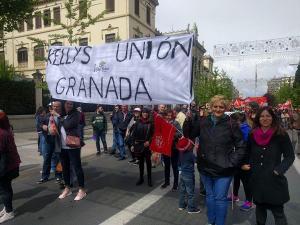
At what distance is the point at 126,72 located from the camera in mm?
5594

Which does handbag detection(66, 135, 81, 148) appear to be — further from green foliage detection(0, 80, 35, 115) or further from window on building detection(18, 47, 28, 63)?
window on building detection(18, 47, 28, 63)

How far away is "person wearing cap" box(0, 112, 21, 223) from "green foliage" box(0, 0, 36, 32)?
1409 cm

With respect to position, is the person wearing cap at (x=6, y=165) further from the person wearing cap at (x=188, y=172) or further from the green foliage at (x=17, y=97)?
the green foliage at (x=17, y=97)

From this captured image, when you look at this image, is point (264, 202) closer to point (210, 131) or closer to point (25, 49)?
point (210, 131)

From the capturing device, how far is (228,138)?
423 centimetres

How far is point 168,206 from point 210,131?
197 centimetres

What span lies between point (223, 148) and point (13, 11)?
53.9 ft

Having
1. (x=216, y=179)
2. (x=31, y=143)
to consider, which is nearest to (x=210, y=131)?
(x=216, y=179)

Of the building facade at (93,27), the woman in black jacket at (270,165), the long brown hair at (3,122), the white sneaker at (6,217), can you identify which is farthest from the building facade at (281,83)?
the white sneaker at (6,217)

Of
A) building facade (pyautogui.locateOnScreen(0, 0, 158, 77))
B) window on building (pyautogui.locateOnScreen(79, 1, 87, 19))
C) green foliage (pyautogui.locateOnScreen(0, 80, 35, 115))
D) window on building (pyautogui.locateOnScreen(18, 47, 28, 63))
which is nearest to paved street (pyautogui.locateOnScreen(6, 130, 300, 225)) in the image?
window on building (pyautogui.locateOnScreen(79, 1, 87, 19))

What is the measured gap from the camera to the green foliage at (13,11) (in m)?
17.3

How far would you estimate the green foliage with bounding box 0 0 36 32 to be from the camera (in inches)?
682

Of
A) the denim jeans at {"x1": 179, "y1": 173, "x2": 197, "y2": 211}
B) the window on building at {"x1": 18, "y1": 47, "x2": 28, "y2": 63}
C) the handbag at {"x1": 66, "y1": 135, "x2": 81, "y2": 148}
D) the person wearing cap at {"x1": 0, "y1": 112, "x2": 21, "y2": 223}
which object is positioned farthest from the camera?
the window on building at {"x1": 18, "y1": 47, "x2": 28, "y2": 63}

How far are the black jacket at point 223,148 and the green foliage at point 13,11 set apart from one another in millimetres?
16032
